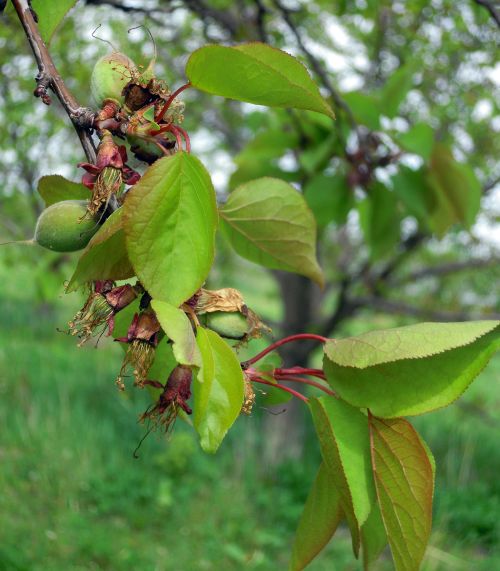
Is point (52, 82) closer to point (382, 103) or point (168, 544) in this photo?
point (382, 103)

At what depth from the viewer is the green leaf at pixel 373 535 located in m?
0.65

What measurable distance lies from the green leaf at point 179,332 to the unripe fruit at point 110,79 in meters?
0.24

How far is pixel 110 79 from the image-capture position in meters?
0.63

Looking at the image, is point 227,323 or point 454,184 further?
point 454,184

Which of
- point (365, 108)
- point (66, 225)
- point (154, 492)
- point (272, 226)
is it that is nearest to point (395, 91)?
point (365, 108)

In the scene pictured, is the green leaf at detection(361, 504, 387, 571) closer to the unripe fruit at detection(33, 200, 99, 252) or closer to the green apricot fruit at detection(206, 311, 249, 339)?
the green apricot fruit at detection(206, 311, 249, 339)

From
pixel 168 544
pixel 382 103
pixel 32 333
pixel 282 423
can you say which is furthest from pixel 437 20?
pixel 32 333

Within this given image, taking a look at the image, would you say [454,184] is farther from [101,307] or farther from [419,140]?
[101,307]

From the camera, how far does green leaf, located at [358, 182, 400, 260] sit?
4.70ft

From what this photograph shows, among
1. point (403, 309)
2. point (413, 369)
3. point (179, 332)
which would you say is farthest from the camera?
point (403, 309)

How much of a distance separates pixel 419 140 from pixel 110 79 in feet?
2.74

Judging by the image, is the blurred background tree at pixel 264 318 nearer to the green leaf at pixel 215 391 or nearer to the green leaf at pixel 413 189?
the green leaf at pixel 413 189

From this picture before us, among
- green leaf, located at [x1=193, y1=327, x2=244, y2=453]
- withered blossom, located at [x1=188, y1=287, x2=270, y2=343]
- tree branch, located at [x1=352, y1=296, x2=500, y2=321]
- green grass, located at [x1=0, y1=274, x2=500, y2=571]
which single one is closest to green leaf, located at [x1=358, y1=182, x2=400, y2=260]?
withered blossom, located at [x1=188, y1=287, x2=270, y2=343]

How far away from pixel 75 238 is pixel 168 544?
7.32 ft
